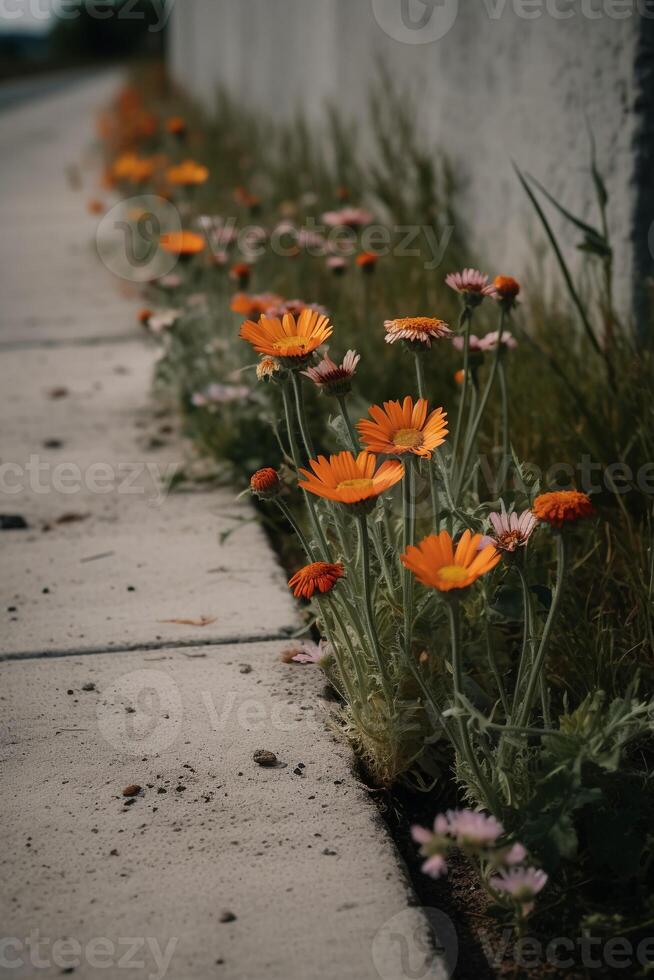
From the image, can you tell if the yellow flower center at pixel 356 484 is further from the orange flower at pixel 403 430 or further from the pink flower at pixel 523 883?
the pink flower at pixel 523 883

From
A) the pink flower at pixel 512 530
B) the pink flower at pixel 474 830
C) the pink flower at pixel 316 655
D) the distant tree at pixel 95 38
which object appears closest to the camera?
the pink flower at pixel 474 830

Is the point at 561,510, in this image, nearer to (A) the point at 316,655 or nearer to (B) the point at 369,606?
(B) the point at 369,606

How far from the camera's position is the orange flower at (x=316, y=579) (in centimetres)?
156

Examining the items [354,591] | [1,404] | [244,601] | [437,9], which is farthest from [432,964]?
[437,9]

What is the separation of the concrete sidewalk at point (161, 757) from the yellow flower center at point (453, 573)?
1.53ft

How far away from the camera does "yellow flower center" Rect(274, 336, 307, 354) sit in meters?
1.71

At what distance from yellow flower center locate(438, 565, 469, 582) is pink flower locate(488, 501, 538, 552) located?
144 millimetres

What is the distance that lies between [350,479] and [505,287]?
65 cm

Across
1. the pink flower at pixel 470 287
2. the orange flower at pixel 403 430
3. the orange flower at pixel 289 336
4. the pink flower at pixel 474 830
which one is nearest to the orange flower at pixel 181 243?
the pink flower at pixel 470 287

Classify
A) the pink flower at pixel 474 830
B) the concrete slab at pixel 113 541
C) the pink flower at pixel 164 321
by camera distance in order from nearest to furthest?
the pink flower at pixel 474 830
the concrete slab at pixel 113 541
the pink flower at pixel 164 321

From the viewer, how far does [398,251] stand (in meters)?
4.15

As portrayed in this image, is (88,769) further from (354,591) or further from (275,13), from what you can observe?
(275,13)

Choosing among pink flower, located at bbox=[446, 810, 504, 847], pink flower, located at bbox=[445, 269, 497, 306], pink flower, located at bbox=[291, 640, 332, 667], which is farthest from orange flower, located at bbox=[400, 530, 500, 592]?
pink flower, located at bbox=[445, 269, 497, 306]

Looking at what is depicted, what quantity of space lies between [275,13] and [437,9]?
5.13m
